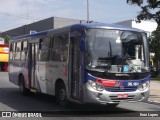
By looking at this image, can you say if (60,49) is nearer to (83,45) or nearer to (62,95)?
(62,95)

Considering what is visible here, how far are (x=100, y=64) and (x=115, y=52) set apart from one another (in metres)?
0.65

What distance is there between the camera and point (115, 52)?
1198cm

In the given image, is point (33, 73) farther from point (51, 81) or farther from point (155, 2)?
point (155, 2)

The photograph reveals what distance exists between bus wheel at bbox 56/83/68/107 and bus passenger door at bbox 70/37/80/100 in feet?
2.39

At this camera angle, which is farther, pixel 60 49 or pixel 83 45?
pixel 60 49

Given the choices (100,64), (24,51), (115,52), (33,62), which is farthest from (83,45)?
(24,51)

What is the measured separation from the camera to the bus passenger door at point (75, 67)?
12.2m

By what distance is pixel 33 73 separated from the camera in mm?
16406

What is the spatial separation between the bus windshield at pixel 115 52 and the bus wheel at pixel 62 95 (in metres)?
1.99

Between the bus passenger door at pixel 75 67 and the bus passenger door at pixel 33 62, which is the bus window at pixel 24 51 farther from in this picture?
the bus passenger door at pixel 75 67

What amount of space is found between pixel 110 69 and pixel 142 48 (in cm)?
156

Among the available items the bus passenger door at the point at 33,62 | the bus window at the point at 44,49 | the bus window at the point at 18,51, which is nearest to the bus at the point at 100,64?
the bus window at the point at 44,49

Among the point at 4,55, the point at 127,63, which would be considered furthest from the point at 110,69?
the point at 4,55

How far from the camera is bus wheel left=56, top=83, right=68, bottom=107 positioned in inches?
521
